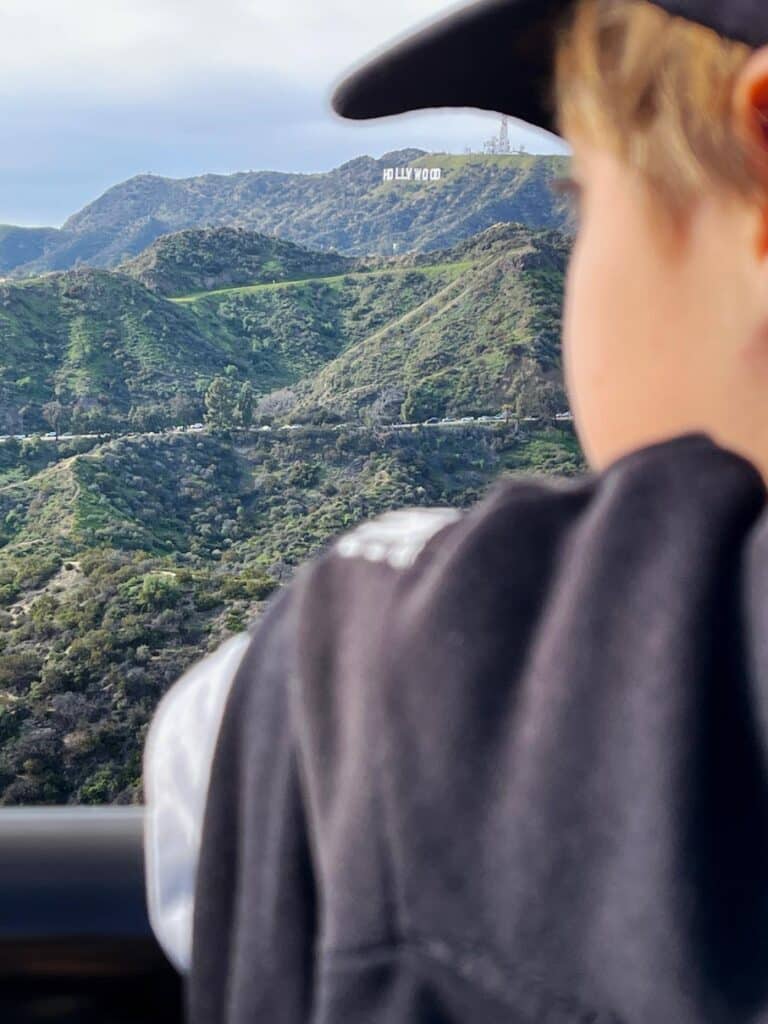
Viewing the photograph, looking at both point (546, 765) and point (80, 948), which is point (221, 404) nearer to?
→ point (80, 948)

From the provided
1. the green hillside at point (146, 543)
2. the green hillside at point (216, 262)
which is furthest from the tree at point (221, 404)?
the green hillside at point (216, 262)

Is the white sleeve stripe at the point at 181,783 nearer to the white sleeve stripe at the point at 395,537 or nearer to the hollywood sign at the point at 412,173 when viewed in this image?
the white sleeve stripe at the point at 395,537

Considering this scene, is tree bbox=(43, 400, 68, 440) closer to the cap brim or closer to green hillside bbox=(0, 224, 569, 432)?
green hillside bbox=(0, 224, 569, 432)

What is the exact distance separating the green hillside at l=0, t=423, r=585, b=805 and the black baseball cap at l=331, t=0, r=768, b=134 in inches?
48.9

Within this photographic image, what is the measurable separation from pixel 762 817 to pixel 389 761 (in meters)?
0.18

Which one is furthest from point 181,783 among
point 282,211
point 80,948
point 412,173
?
point 282,211

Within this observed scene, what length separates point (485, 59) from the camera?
2.51 feet

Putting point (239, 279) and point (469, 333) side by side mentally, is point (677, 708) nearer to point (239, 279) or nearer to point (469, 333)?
point (469, 333)

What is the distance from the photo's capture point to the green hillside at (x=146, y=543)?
7.25ft

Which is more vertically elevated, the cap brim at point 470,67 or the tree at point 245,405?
the cap brim at point 470,67

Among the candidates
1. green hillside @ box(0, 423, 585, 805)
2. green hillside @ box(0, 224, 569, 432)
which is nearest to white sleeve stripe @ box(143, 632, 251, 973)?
green hillside @ box(0, 423, 585, 805)

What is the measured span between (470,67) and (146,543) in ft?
11.0

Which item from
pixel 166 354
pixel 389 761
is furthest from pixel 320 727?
pixel 166 354

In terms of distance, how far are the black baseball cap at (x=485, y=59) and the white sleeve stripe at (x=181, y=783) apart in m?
0.38
